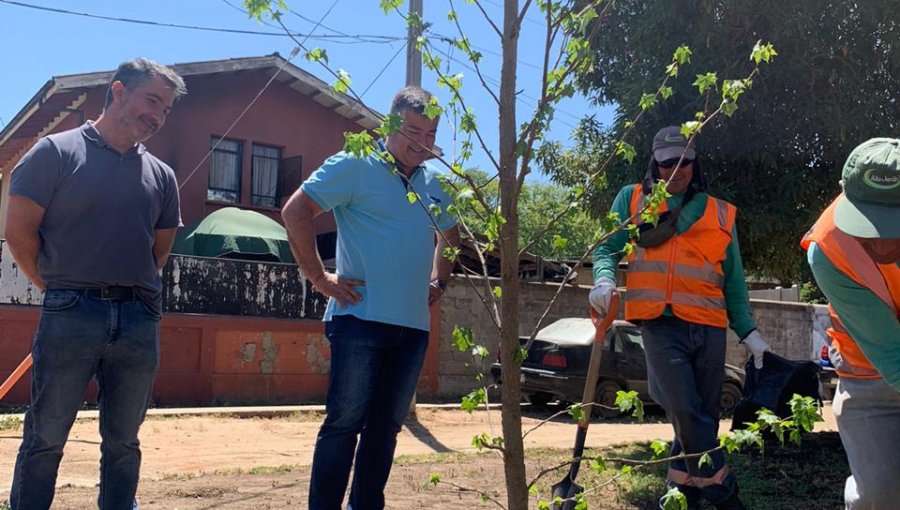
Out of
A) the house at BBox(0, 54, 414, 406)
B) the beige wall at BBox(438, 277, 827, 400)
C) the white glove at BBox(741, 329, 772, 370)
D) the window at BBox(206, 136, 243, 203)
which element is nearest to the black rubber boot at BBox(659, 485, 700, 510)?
the white glove at BBox(741, 329, 772, 370)

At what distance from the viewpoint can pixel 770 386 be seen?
164 inches

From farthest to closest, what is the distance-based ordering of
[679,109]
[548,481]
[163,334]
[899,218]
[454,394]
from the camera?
[454,394]
[163,334]
[679,109]
[548,481]
[899,218]

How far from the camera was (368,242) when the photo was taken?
356cm

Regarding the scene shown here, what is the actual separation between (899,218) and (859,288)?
24cm

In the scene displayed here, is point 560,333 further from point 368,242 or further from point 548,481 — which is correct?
point 368,242

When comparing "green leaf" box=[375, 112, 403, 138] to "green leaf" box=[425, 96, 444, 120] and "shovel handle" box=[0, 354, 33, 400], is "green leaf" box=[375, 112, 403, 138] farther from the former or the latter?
"shovel handle" box=[0, 354, 33, 400]

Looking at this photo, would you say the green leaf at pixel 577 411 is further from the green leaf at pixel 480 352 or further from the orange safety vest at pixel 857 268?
the orange safety vest at pixel 857 268

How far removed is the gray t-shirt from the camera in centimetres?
327

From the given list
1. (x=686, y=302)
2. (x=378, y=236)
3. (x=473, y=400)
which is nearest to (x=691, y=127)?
(x=473, y=400)

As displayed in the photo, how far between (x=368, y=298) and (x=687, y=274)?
156cm

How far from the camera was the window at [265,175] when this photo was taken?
1809cm

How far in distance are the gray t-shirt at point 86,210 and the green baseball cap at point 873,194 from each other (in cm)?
244

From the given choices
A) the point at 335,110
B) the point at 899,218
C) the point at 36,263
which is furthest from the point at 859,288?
the point at 335,110

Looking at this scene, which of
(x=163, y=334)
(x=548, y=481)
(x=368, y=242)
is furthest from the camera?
(x=163, y=334)
